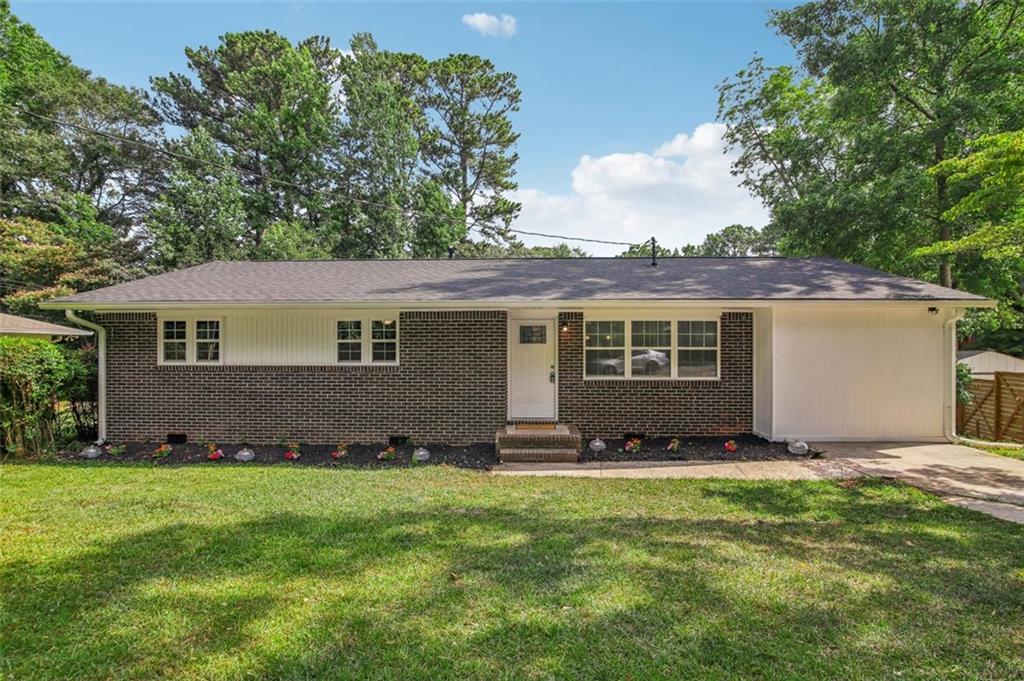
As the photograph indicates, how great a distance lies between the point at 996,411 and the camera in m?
11.1

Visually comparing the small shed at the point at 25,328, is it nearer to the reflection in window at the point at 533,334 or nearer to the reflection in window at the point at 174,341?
the reflection in window at the point at 174,341

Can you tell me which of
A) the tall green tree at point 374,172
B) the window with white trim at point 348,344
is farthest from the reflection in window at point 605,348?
the tall green tree at point 374,172

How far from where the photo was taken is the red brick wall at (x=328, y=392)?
8664 mm

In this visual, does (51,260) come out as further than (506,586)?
Yes

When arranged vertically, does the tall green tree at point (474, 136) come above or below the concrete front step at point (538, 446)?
above

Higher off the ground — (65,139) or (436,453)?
(65,139)

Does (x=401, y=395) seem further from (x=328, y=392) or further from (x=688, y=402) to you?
(x=688, y=402)

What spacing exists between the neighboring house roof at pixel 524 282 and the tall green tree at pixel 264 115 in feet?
37.5

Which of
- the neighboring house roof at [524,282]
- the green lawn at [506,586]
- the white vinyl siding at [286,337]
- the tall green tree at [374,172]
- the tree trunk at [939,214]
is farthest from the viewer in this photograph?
the tall green tree at [374,172]

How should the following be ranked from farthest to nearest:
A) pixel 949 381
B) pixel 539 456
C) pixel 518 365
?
pixel 518 365 < pixel 949 381 < pixel 539 456

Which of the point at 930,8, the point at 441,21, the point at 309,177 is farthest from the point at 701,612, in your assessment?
the point at 309,177

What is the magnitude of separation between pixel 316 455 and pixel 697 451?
19.8 ft

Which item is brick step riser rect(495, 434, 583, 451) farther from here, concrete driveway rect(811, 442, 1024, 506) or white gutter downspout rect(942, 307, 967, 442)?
white gutter downspout rect(942, 307, 967, 442)

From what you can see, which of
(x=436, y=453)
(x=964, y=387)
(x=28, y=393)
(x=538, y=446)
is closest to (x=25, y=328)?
(x=28, y=393)
